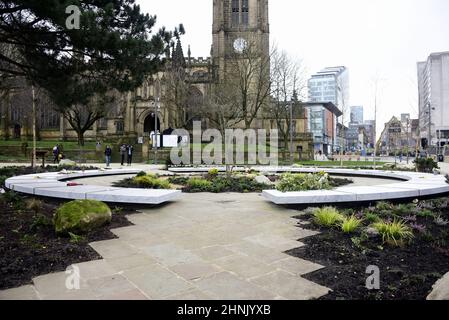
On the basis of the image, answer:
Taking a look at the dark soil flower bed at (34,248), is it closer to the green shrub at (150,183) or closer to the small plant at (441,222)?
the green shrub at (150,183)

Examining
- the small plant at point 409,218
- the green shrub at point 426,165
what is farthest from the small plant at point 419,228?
the green shrub at point 426,165

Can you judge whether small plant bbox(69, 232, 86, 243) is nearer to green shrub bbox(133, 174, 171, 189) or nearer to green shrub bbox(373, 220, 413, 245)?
green shrub bbox(373, 220, 413, 245)

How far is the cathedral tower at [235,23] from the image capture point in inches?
2153

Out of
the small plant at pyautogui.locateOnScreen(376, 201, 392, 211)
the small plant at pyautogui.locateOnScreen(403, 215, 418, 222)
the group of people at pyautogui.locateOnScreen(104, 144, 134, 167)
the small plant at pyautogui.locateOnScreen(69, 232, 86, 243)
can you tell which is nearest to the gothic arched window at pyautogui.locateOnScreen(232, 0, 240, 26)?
the group of people at pyautogui.locateOnScreen(104, 144, 134, 167)

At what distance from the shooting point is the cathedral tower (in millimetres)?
54688

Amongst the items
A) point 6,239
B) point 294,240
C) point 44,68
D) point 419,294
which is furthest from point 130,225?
point 44,68

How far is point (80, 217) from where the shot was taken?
206 inches

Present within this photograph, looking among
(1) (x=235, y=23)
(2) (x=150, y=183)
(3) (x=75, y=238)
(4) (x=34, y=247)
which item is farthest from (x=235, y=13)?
(4) (x=34, y=247)

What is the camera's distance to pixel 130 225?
6082 mm

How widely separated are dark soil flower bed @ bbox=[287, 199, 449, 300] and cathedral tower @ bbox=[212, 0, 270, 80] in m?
51.1

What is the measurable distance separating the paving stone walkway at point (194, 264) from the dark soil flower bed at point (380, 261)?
20cm

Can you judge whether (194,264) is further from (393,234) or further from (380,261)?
(393,234)
